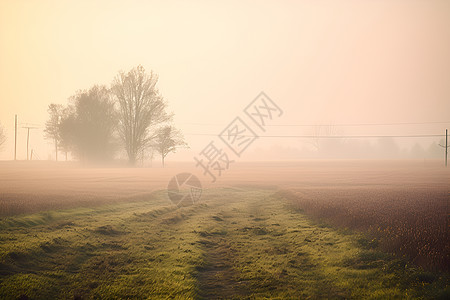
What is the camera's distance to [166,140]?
77.6 meters

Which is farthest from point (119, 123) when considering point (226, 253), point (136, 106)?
point (226, 253)

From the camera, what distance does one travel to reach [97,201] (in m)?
25.8

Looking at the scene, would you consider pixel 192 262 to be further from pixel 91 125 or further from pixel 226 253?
pixel 91 125

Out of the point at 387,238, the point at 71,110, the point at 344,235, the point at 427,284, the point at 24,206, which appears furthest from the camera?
the point at 71,110

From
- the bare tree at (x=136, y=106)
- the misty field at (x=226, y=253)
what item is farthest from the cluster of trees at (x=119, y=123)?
the misty field at (x=226, y=253)

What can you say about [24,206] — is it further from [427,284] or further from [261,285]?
[427,284]

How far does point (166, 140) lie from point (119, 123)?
12.7 m

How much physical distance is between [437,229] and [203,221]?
1333 cm

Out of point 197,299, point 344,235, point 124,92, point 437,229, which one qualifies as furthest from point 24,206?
point 124,92

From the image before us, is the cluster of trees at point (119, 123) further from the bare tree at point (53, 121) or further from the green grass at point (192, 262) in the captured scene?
the green grass at point (192, 262)

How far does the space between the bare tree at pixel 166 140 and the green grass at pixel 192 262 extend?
5690 centimetres

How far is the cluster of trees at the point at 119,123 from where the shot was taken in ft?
241

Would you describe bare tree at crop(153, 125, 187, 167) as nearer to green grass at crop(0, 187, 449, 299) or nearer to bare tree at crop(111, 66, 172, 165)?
bare tree at crop(111, 66, 172, 165)

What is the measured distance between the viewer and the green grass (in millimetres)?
9844
